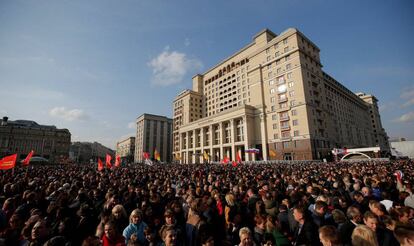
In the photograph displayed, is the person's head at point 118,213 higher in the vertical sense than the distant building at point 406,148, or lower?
A: lower

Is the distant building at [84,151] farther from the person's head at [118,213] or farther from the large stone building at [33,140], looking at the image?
the person's head at [118,213]

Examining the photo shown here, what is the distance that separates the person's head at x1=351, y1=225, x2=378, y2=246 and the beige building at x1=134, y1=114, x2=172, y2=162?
10370 centimetres

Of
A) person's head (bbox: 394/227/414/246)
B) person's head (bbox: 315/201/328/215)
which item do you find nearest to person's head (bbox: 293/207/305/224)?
person's head (bbox: 315/201/328/215)

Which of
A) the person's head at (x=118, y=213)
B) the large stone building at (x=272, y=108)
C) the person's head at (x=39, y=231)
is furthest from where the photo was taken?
the large stone building at (x=272, y=108)

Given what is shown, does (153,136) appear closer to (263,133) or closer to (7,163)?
(263,133)

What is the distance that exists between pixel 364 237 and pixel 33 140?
114m

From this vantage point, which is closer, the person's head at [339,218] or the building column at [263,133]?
the person's head at [339,218]

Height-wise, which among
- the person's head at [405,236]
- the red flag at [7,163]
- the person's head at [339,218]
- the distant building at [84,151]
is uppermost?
the distant building at [84,151]

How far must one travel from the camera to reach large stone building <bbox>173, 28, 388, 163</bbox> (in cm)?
4669

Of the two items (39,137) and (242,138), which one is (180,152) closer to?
(242,138)

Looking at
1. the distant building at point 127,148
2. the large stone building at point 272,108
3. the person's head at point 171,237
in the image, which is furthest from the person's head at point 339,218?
the distant building at point 127,148

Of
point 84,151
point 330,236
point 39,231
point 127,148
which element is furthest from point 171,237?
point 84,151

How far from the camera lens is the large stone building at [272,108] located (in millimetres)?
46688

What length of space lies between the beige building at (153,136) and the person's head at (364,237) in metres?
104
